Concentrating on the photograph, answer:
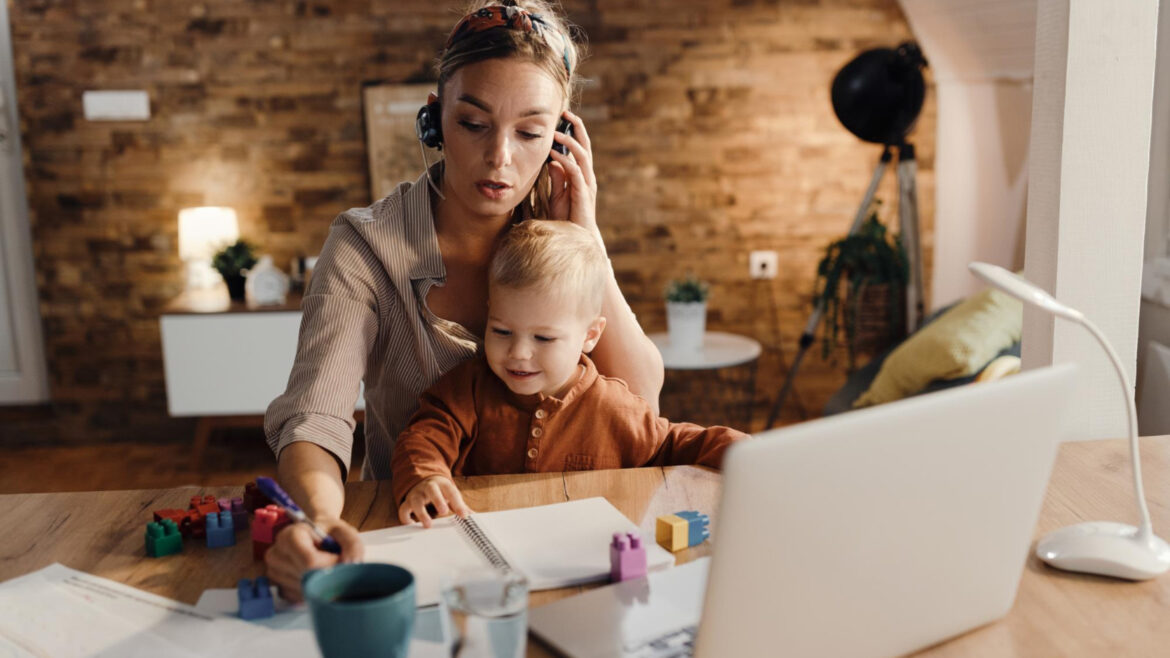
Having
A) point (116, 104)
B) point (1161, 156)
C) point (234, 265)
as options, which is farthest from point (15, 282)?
point (1161, 156)

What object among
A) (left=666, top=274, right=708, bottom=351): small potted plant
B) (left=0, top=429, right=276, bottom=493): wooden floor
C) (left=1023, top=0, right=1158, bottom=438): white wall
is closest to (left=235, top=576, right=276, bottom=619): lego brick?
(left=1023, top=0, right=1158, bottom=438): white wall

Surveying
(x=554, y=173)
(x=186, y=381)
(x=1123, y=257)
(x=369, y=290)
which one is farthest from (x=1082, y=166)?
(x=186, y=381)

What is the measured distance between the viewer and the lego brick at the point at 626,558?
36.2 inches

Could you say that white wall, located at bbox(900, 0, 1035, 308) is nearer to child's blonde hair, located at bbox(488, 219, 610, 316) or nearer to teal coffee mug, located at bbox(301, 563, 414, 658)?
child's blonde hair, located at bbox(488, 219, 610, 316)

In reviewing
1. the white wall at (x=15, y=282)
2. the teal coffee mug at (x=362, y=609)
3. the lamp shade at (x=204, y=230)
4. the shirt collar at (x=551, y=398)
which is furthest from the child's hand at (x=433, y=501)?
the white wall at (x=15, y=282)

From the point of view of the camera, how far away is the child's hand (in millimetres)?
1070

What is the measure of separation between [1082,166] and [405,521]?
105 centimetres

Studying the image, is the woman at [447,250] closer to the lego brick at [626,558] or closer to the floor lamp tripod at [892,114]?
the lego brick at [626,558]

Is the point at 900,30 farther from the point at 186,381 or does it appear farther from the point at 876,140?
the point at 186,381

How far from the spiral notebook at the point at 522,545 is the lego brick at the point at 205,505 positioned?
180mm

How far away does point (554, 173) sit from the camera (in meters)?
1.47

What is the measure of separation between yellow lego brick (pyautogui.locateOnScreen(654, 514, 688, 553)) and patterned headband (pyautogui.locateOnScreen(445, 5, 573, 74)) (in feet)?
2.26

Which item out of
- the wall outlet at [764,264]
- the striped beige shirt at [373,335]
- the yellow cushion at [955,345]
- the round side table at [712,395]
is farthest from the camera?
the round side table at [712,395]

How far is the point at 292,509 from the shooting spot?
2.81 feet
